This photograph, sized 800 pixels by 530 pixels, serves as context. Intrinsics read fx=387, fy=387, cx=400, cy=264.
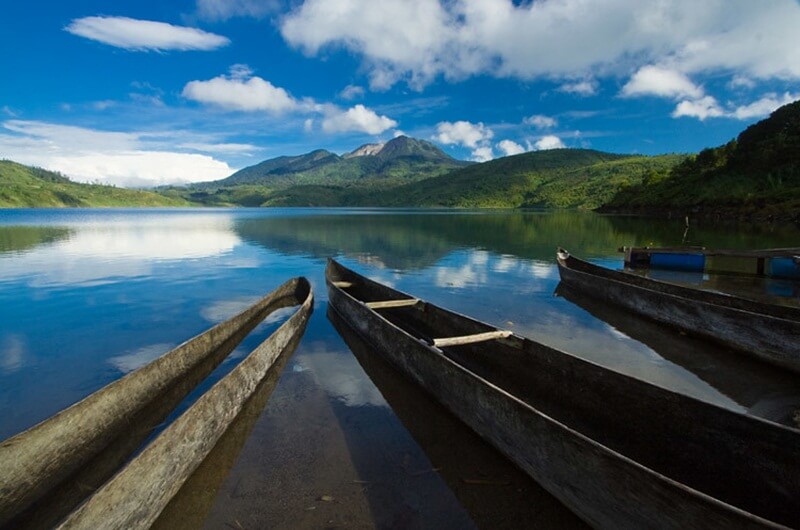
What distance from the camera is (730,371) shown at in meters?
9.12

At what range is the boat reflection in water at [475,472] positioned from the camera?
4.99m

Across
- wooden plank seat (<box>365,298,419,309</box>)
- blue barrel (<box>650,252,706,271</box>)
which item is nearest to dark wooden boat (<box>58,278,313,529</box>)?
wooden plank seat (<box>365,298,419,309</box>)

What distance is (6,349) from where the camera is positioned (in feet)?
36.1

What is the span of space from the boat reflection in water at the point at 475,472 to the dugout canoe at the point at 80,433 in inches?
180

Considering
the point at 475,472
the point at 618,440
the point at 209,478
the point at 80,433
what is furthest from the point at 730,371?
the point at 80,433

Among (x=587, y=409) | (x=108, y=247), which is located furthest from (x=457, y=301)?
(x=108, y=247)

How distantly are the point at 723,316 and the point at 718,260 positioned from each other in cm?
2151

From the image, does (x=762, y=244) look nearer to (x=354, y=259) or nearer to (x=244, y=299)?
(x=354, y=259)

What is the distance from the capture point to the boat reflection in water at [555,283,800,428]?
24.5ft

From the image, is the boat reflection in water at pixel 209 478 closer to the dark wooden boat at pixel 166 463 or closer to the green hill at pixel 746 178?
the dark wooden boat at pixel 166 463

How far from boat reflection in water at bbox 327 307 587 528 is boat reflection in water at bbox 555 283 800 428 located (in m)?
4.67

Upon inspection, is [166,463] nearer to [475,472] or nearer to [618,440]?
[475,472]

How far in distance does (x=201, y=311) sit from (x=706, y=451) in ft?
52.0

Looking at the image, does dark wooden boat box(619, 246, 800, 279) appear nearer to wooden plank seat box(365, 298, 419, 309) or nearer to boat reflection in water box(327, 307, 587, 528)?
wooden plank seat box(365, 298, 419, 309)
